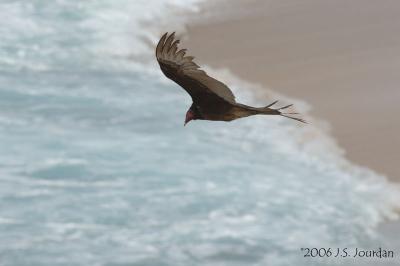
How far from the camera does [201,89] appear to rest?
31.0ft

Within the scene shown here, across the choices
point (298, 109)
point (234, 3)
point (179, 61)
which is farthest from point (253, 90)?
point (179, 61)

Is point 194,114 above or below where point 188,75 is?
below

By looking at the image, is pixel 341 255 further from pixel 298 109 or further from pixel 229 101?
pixel 229 101

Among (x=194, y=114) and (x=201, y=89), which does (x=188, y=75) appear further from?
(x=194, y=114)

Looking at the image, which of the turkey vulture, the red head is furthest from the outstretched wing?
the red head

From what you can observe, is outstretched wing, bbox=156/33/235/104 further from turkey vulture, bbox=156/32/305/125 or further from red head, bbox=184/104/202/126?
red head, bbox=184/104/202/126

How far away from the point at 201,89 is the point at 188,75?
0.67 ft

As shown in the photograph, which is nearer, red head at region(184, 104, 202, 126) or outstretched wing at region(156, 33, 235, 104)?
outstretched wing at region(156, 33, 235, 104)

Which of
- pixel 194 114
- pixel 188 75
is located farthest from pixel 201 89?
pixel 194 114

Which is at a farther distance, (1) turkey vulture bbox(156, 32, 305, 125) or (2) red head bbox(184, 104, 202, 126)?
(2) red head bbox(184, 104, 202, 126)

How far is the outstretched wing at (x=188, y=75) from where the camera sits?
938 centimetres

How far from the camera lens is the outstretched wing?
9383mm

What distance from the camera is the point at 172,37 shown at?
968 cm

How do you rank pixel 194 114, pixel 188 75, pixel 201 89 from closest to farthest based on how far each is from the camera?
pixel 201 89 → pixel 188 75 → pixel 194 114
